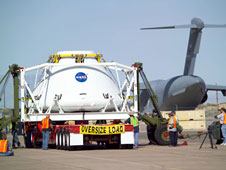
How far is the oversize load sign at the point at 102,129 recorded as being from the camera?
63.4ft

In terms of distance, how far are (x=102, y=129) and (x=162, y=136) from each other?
413 centimetres

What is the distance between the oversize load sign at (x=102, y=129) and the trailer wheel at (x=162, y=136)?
3.41m

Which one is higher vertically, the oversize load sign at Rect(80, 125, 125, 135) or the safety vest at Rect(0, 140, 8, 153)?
the oversize load sign at Rect(80, 125, 125, 135)

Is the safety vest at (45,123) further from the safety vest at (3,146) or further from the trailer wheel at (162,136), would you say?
the trailer wheel at (162,136)

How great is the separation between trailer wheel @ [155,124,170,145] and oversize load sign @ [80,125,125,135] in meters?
3.41

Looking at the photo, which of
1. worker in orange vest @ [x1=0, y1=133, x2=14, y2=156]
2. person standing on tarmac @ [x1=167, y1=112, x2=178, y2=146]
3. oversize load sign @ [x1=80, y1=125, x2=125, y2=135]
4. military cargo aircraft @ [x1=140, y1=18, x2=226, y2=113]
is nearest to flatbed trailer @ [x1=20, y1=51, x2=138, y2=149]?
oversize load sign @ [x1=80, y1=125, x2=125, y2=135]

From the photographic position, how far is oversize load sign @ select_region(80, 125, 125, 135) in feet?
63.4

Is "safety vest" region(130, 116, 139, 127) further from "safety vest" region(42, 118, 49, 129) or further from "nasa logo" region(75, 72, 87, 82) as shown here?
"safety vest" region(42, 118, 49, 129)

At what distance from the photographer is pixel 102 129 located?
19.6 meters

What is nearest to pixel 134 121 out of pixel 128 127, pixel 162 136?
pixel 128 127

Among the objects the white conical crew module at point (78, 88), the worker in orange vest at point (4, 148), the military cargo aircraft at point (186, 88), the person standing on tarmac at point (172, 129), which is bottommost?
the worker in orange vest at point (4, 148)

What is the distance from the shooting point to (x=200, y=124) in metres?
45.9

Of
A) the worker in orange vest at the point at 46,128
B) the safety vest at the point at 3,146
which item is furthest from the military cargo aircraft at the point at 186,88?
the safety vest at the point at 3,146

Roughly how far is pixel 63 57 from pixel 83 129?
4.09 metres
